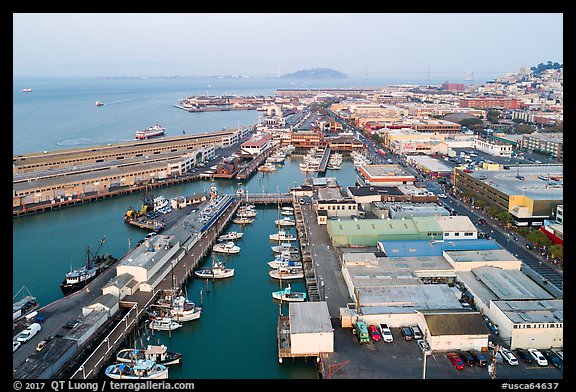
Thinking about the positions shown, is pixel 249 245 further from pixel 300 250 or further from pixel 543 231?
pixel 543 231

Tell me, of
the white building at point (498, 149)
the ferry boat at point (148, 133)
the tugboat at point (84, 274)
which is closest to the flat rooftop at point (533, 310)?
the tugboat at point (84, 274)

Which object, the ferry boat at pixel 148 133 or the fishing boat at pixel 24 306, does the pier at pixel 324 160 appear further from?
the fishing boat at pixel 24 306

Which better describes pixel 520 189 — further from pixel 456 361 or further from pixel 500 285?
pixel 456 361
